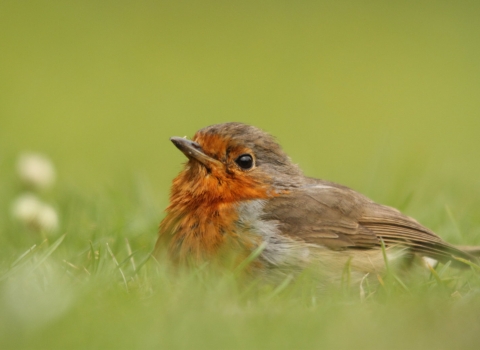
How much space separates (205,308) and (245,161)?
5.82 ft

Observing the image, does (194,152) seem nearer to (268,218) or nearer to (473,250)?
(268,218)

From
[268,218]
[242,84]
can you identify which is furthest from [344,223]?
[242,84]

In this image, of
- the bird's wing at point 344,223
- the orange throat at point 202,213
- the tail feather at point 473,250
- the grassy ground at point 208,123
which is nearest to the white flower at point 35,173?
the grassy ground at point 208,123

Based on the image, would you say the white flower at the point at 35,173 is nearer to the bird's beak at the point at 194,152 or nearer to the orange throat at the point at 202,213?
the orange throat at the point at 202,213

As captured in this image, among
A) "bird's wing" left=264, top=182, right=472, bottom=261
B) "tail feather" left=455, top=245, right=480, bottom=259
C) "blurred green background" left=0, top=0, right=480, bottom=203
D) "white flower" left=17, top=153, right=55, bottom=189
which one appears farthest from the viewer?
"blurred green background" left=0, top=0, right=480, bottom=203

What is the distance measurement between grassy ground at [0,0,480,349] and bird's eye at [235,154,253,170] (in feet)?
3.21

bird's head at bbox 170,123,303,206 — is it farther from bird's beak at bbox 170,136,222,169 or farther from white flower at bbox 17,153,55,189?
white flower at bbox 17,153,55,189

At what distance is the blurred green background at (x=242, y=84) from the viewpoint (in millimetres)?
12570

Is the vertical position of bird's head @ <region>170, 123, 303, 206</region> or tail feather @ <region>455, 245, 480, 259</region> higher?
bird's head @ <region>170, 123, 303, 206</region>

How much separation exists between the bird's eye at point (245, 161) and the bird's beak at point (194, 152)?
0.15 m

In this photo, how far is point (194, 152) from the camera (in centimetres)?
598

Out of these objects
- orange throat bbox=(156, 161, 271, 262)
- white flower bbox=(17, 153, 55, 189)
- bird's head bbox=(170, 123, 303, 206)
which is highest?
bird's head bbox=(170, 123, 303, 206)

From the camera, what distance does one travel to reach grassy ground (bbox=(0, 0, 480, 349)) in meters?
Result: 4.33

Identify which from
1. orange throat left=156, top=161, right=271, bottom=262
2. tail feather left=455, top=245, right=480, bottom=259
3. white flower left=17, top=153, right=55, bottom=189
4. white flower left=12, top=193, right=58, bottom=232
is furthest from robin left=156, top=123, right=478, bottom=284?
white flower left=17, top=153, right=55, bottom=189
